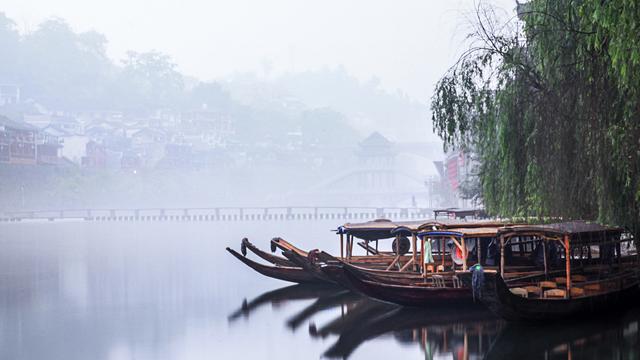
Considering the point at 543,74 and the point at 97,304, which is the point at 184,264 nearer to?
the point at 97,304

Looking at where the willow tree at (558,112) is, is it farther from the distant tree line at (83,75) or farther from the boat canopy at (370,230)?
the distant tree line at (83,75)

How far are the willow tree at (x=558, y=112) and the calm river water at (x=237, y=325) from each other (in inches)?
69.7

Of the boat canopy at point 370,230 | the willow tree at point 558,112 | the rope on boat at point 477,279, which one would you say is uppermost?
the willow tree at point 558,112

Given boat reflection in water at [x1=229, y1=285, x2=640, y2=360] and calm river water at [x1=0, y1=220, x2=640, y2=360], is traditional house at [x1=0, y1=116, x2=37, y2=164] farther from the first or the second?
boat reflection in water at [x1=229, y1=285, x2=640, y2=360]

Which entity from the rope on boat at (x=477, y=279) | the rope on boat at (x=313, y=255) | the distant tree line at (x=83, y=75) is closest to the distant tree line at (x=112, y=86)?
the distant tree line at (x=83, y=75)

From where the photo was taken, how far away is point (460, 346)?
12.4 m

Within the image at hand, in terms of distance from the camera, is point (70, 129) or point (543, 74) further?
point (70, 129)

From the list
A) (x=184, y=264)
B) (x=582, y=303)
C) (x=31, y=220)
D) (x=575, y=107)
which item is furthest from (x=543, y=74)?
(x=31, y=220)

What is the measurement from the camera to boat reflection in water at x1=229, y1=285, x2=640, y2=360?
1177 centimetres

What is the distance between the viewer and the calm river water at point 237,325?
1230cm

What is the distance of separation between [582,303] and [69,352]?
7.52 m

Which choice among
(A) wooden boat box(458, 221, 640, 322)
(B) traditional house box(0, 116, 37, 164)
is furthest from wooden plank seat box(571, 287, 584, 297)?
(B) traditional house box(0, 116, 37, 164)

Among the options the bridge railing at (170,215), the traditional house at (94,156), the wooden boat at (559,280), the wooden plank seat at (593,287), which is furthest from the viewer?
the traditional house at (94,156)

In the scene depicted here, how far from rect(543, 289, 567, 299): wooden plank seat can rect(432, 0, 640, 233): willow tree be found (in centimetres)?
119
